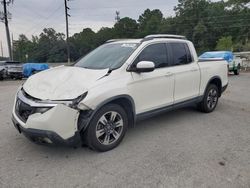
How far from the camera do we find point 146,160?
140 inches

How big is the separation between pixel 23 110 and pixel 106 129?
1.26 metres

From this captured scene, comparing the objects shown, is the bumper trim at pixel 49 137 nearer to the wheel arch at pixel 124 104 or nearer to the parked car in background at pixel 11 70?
the wheel arch at pixel 124 104

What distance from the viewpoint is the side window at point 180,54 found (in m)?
4.98

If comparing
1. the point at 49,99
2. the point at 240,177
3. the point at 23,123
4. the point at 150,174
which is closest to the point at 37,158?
the point at 23,123

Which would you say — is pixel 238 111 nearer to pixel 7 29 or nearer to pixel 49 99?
pixel 49 99

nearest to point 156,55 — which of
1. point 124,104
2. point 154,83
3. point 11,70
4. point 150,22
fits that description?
point 154,83

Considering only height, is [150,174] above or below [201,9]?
below

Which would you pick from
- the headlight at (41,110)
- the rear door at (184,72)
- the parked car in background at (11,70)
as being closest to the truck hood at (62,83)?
the headlight at (41,110)

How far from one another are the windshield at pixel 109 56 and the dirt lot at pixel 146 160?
140cm

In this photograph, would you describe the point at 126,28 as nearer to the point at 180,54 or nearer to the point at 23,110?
the point at 180,54

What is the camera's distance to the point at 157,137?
4.46 meters

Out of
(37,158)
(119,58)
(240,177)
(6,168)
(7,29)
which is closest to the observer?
(240,177)

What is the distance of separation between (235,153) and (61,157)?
2.70 metres

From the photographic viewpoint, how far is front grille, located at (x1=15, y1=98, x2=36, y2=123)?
3336 mm
